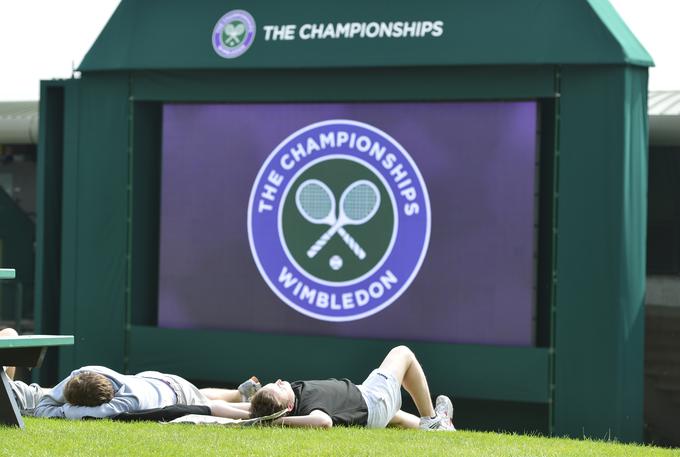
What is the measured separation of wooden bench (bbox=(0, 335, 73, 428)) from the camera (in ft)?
27.6

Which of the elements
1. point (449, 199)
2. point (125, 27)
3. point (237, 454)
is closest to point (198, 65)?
point (125, 27)

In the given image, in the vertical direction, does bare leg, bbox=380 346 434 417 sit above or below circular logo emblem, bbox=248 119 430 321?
below

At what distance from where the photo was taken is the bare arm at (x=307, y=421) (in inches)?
350

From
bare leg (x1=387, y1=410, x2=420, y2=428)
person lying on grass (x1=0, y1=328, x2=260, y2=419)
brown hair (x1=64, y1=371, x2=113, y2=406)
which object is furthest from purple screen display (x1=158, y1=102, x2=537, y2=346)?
brown hair (x1=64, y1=371, x2=113, y2=406)

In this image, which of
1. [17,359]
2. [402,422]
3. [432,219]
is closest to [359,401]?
[402,422]

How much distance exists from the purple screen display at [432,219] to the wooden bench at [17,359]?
3.72m

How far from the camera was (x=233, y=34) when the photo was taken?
12.2m

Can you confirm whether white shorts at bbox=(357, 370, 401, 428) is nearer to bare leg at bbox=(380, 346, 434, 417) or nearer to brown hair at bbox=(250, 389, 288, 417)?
bare leg at bbox=(380, 346, 434, 417)

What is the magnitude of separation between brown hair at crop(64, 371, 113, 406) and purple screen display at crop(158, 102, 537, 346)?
292 centimetres

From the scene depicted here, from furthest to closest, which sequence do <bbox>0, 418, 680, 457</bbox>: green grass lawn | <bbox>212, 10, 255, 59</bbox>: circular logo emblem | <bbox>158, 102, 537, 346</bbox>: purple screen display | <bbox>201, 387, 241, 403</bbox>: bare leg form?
1. <bbox>212, 10, 255, 59</bbox>: circular logo emblem
2. <bbox>158, 102, 537, 346</bbox>: purple screen display
3. <bbox>201, 387, 241, 403</bbox>: bare leg
4. <bbox>0, 418, 680, 457</bbox>: green grass lawn

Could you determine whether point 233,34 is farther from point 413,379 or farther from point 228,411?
point 228,411

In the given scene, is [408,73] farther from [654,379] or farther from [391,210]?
[654,379]

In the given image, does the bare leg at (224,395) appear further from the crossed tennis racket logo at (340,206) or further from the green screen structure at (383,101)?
the crossed tennis racket logo at (340,206)

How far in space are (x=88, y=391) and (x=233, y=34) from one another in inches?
162
